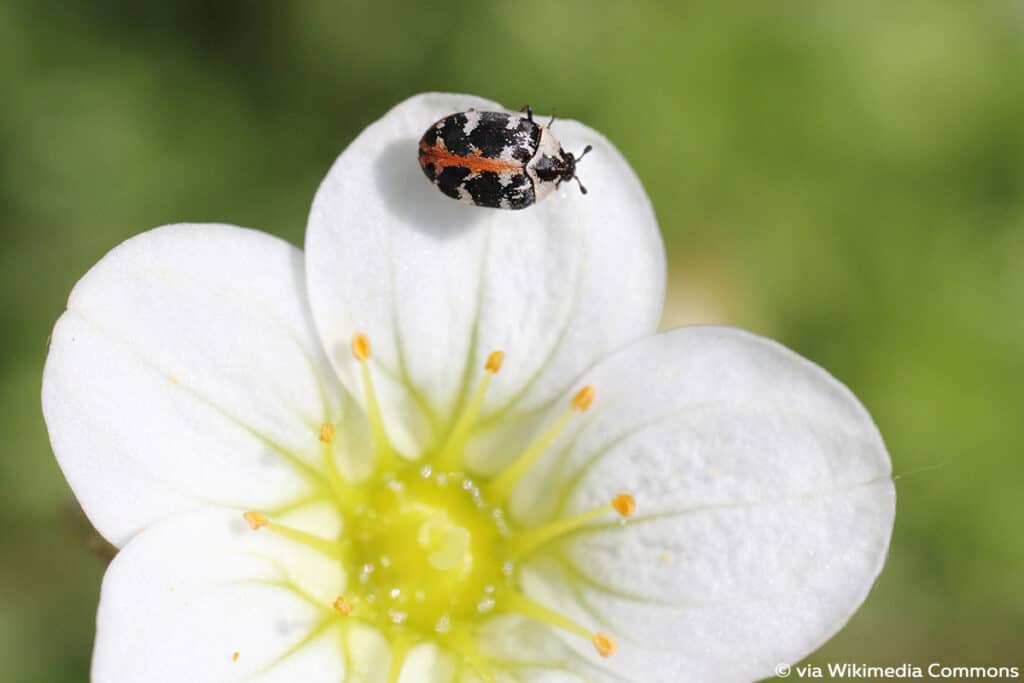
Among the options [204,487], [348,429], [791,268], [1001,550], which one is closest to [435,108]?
[348,429]

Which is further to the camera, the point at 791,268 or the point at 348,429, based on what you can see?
the point at 791,268

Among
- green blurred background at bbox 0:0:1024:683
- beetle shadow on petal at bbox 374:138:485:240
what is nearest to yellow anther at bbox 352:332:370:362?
beetle shadow on petal at bbox 374:138:485:240

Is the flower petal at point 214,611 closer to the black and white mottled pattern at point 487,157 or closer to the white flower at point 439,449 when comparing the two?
the white flower at point 439,449

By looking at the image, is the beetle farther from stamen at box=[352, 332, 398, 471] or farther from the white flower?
stamen at box=[352, 332, 398, 471]

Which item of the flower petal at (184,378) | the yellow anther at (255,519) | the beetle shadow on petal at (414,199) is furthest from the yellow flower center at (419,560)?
the beetle shadow on petal at (414,199)

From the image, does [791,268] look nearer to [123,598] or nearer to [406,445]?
[406,445]
